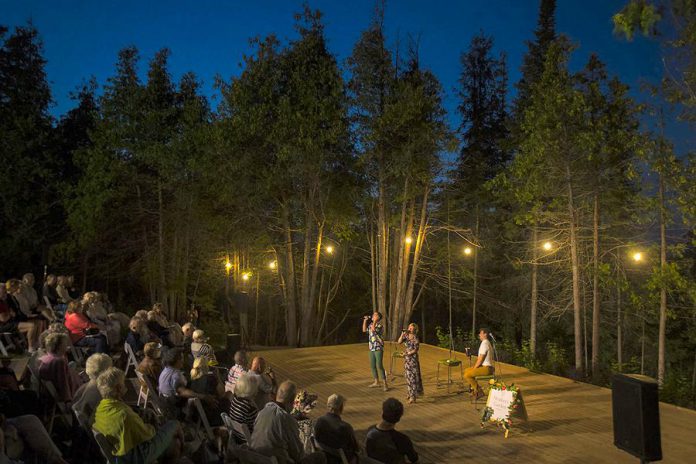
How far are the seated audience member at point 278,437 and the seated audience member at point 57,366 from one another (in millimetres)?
2150

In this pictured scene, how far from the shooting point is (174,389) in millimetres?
5438

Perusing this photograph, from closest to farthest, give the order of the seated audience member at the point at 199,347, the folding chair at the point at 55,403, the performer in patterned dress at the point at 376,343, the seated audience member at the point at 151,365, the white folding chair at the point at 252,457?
the white folding chair at the point at 252,457, the folding chair at the point at 55,403, the seated audience member at the point at 151,365, the seated audience member at the point at 199,347, the performer in patterned dress at the point at 376,343

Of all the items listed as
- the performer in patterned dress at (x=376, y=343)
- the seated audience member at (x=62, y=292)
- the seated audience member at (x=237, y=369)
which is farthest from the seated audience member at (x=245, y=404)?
the seated audience member at (x=62, y=292)

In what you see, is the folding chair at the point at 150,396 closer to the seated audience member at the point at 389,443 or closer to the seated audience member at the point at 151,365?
the seated audience member at the point at 151,365

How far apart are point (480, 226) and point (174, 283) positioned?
10.2 m

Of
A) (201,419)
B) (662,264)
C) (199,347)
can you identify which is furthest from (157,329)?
(662,264)

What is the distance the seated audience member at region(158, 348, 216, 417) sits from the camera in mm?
5367

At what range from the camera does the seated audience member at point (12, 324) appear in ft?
26.1

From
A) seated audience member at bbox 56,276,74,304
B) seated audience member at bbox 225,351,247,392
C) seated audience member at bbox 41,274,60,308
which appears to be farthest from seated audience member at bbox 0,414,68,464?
seated audience member at bbox 41,274,60,308

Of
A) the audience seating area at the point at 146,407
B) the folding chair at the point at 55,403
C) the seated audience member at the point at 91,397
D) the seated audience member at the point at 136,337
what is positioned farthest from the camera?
the seated audience member at the point at 136,337

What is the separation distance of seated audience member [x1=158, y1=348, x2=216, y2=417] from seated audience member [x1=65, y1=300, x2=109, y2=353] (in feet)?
9.68

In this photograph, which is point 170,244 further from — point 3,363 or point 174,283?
point 3,363

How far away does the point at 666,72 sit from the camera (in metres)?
9.57

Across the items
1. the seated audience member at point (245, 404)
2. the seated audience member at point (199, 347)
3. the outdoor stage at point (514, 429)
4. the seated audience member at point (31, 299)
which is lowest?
the outdoor stage at point (514, 429)
